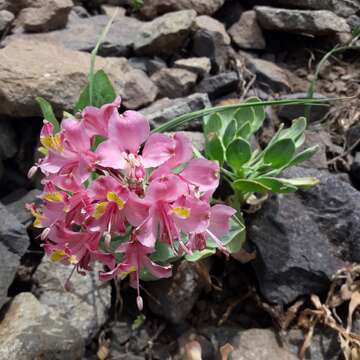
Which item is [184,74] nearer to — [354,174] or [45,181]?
[354,174]

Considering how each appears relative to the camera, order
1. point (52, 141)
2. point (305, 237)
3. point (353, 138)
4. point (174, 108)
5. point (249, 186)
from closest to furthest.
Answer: point (52, 141) → point (249, 186) → point (305, 237) → point (174, 108) → point (353, 138)

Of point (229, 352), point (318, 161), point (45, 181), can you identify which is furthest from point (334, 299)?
point (45, 181)

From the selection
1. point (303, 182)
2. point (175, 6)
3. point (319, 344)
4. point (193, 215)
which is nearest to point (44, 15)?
point (175, 6)

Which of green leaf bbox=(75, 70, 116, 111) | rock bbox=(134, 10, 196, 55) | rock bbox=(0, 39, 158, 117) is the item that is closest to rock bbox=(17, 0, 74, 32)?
rock bbox=(0, 39, 158, 117)

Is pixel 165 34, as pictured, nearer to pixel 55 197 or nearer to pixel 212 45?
pixel 212 45

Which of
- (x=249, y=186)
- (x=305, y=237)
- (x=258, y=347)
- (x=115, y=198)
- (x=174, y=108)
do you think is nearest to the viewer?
(x=115, y=198)

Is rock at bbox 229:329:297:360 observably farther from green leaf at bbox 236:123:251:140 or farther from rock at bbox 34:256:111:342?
green leaf at bbox 236:123:251:140

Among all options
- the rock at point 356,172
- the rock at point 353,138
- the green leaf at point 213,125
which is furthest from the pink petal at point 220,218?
the rock at point 353,138
